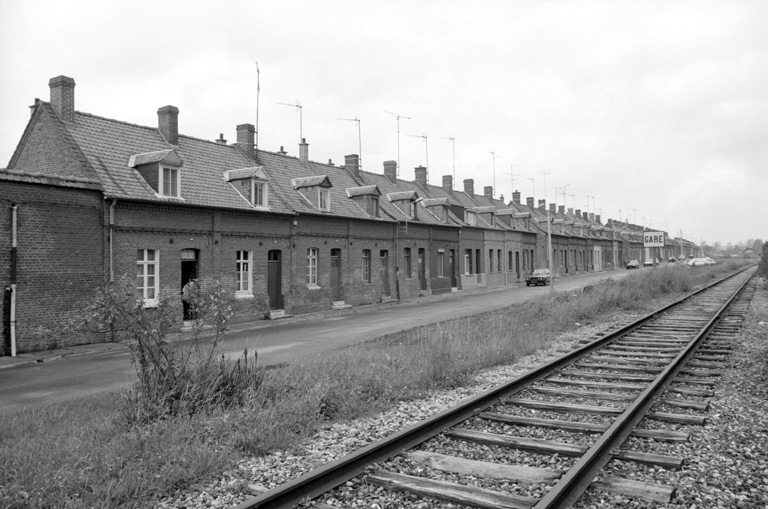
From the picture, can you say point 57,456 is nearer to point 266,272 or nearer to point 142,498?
point 142,498

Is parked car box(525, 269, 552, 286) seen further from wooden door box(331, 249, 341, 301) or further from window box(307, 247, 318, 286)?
window box(307, 247, 318, 286)

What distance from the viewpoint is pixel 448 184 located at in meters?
48.6

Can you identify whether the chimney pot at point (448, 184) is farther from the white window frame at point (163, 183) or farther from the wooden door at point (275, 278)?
the white window frame at point (163, 183)

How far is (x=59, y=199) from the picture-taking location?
16.7 meters

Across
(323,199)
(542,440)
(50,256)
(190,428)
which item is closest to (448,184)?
(323,199)

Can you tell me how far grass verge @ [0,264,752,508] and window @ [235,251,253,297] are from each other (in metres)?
12.3

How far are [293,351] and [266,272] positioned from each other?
9.97m

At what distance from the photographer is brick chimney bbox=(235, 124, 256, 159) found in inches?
1090

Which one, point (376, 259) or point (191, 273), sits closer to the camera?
point (191, 273)

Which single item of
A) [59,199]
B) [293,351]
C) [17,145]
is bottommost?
[293,351]

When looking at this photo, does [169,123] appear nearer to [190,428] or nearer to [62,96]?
[62,96]

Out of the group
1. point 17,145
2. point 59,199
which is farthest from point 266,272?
point 17,145

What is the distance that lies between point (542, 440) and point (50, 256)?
15.6 m

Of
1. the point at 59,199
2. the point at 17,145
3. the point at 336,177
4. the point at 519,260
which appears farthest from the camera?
the point at 519,260
